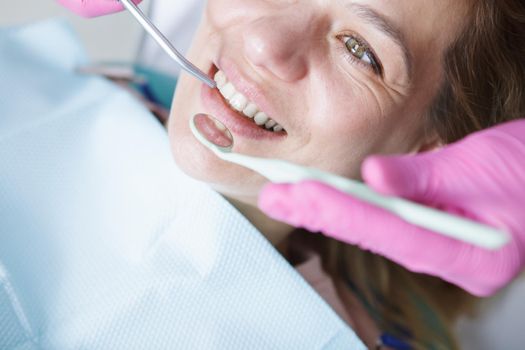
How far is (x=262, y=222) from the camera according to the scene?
1063mm

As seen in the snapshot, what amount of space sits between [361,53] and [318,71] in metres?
0.08

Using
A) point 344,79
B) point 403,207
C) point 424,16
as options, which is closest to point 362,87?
point 344,79

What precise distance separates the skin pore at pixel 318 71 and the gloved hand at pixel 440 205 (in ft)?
0.81

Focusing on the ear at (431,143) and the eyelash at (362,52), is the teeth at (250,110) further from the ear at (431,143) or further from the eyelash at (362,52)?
the ear at (431,143)

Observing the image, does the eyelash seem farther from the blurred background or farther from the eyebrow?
the blurred background

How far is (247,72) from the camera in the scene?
0.84m

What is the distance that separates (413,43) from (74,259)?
63cm

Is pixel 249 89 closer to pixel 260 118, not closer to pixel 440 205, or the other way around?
pixel 260 118

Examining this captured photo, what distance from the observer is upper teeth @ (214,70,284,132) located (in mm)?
871

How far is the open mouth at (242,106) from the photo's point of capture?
0.87 m

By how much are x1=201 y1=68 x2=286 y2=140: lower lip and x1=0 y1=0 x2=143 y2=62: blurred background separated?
62 centimetres

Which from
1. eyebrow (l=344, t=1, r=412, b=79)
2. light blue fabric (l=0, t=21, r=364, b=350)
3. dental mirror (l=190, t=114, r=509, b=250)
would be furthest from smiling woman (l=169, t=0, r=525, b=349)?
dental mirror (l=190, t=114, r=509, b=250)

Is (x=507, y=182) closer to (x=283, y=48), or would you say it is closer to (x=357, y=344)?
(x=283, y=48)

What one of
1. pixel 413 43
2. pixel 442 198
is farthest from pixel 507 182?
pixel 413 43
